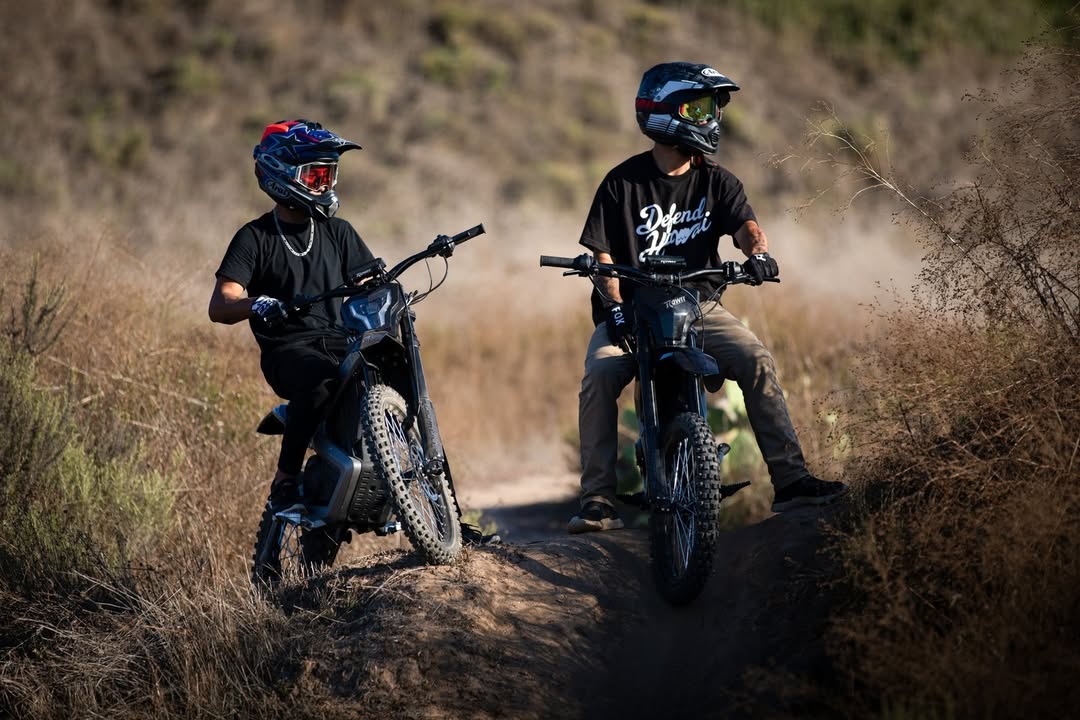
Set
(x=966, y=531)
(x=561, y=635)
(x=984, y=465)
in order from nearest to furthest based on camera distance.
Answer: (x=966, y=531)
(x=984, y=465)
(x=561, y=635)

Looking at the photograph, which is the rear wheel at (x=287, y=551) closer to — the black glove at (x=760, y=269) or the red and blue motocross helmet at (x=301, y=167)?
the red and blue motocross helmet at (x=301, y=167)

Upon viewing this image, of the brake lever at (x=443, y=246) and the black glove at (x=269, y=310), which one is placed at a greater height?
the brake lever at (x=443, y=246)

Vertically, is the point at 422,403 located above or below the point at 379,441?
above

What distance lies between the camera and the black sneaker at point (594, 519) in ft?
22.2

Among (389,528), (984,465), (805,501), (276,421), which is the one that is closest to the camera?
(984,465)

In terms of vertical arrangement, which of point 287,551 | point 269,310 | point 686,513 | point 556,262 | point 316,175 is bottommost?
point 287,551

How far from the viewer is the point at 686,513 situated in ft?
19.2

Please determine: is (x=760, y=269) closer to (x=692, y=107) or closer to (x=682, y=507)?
(x=692, y=107)

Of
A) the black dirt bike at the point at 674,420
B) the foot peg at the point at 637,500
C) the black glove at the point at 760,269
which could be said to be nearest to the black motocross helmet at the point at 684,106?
the black dirt bike at the point at 674,420

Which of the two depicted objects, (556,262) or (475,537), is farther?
(475,537)

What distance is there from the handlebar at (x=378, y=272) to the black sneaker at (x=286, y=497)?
1.01 meters

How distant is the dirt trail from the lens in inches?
209

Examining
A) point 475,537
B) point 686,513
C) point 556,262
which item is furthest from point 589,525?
point 556,262

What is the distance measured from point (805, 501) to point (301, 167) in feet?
10.1
